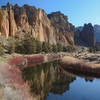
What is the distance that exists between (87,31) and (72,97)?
189532 mm

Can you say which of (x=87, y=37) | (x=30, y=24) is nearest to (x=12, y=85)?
(x=30, y=24)

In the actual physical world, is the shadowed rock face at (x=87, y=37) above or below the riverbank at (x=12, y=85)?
above

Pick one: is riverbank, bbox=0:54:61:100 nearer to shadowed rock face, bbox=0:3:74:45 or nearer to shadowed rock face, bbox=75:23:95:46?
shadowed rock face, bbox=0:3:74:45

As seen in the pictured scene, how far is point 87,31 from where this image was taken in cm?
19162

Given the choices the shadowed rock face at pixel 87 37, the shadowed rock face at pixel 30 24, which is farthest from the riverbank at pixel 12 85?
the shadowed rock face at pixel 87 37

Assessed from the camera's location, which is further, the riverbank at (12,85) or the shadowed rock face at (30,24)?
the shadowed rock face at (30,24)

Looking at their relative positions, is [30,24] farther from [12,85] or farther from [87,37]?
[87,37]

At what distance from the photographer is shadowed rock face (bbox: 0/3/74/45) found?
76.9 metres

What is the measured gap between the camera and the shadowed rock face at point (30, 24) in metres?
76.9

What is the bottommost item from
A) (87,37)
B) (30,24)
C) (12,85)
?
(12,85)

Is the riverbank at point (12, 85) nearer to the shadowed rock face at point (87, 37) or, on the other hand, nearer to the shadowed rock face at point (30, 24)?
the shadowed rock face at point (30, 24)

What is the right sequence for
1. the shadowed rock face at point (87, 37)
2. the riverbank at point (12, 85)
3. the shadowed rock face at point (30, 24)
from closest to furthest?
the riverbank at point (12, 85) → the shadowed rock face at point (30, 24) → the shadowed rock face at point (87, 37)

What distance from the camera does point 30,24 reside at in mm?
101625

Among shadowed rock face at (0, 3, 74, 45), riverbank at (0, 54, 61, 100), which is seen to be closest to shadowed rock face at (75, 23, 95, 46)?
shadowed rock face at (0, 3, 74, 45)
